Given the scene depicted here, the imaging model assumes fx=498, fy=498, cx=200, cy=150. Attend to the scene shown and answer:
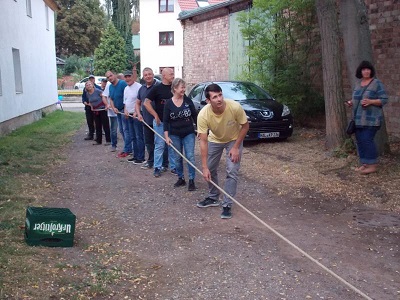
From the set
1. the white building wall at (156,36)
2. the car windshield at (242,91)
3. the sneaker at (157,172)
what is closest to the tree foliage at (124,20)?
the white building wall at (156,36)

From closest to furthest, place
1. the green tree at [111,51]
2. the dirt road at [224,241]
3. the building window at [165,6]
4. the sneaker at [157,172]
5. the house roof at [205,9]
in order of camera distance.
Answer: the dirt road at [224,241]
the sneaker at [157,172]
the house roof at [205,9]
the building window at [165,6]
the green tree at [111,51]

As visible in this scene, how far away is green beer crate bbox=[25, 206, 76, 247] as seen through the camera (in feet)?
16.9

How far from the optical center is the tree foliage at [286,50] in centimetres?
1339

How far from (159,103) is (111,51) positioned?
133ft

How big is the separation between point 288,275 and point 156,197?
324 cm

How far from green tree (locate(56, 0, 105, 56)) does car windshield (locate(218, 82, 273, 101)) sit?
134 feet

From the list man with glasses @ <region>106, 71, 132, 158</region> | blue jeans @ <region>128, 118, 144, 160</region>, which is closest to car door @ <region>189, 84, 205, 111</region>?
man with glasses @ <region>106, 71, 132, 158</region>

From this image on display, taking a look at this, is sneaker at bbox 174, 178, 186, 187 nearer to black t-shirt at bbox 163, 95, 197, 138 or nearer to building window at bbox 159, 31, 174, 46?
black t-shirt at bbox 163, 95, 197, 138

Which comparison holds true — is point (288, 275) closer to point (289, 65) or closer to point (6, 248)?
point (6, 248)

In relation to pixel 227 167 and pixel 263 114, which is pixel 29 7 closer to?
pixel 263 114

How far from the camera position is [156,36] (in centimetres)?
3953

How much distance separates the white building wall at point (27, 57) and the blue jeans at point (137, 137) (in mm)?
5111

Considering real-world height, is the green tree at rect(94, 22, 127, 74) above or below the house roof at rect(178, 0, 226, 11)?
below

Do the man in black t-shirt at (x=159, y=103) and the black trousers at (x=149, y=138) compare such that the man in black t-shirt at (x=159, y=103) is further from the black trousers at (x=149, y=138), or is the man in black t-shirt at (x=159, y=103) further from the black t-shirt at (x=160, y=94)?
the black trousers at (x=149, y=138)
